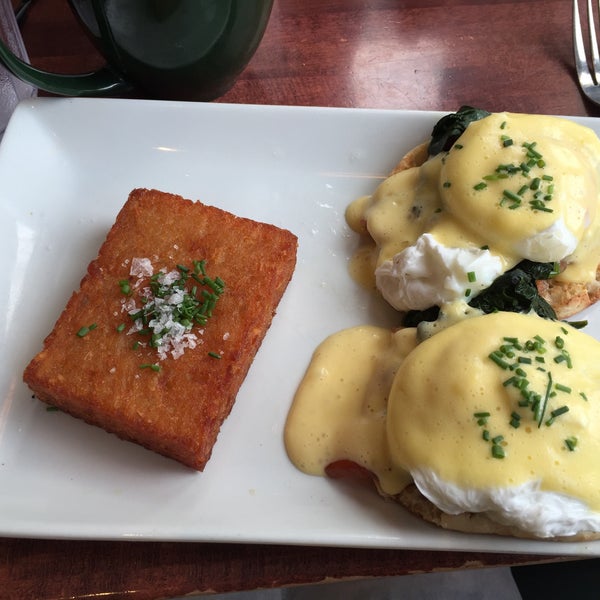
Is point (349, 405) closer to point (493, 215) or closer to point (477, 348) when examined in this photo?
point (477, 348)

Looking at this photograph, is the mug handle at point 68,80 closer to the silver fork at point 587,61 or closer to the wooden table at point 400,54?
the wooden table at point 400,54

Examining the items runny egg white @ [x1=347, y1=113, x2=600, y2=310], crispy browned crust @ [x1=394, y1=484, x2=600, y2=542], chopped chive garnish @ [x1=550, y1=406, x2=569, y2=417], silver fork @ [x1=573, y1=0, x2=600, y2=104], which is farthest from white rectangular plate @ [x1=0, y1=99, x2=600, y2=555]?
silver fork @ [x1=573, y1=0, x2=600, y2=104]

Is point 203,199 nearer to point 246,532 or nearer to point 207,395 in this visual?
point 207,395

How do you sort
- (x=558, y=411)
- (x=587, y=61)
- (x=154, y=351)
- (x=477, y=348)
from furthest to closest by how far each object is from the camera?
(x=587, y=61) < (x=154, y=351) < (x=477, y=348) < (x=558, y=411)

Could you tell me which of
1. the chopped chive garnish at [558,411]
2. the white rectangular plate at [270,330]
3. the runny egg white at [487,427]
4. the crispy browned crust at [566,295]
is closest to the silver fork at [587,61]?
the white rectangular plate at [270,330]

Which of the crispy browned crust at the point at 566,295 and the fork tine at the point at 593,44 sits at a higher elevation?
the fork tine at the point at 593,44

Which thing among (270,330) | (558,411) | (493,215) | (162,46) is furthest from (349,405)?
(162,46)
